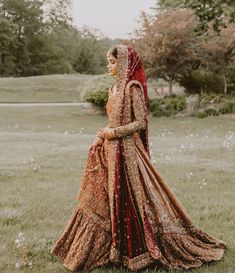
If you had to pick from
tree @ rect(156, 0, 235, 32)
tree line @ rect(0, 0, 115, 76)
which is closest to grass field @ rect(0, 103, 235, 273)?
tree @ rect(156, 0, 235, 32)

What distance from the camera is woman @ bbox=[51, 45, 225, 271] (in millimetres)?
5418

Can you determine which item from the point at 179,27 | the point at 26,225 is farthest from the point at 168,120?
the point at 26,225

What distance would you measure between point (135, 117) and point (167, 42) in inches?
963

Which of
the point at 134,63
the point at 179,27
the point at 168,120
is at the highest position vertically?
the point at 179,27

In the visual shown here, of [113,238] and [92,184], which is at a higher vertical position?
[92,184]

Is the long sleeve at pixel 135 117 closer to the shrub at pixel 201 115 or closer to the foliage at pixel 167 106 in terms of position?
the shrub at pixel 201 115

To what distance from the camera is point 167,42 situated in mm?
29375

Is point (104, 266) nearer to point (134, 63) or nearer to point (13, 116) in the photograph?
point (134, 63)

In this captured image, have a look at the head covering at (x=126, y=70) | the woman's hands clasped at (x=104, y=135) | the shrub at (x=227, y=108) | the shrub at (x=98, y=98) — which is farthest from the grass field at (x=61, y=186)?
the shrub at (x=98, y=98)

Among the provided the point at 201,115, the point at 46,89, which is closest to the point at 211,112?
the point at 201,115

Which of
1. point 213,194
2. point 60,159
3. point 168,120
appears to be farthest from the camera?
point 168,120

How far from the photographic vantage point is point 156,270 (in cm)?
548

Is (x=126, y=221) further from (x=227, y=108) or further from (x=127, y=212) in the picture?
(x=227, y=108)

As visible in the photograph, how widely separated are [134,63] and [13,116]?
2089 centimetres
